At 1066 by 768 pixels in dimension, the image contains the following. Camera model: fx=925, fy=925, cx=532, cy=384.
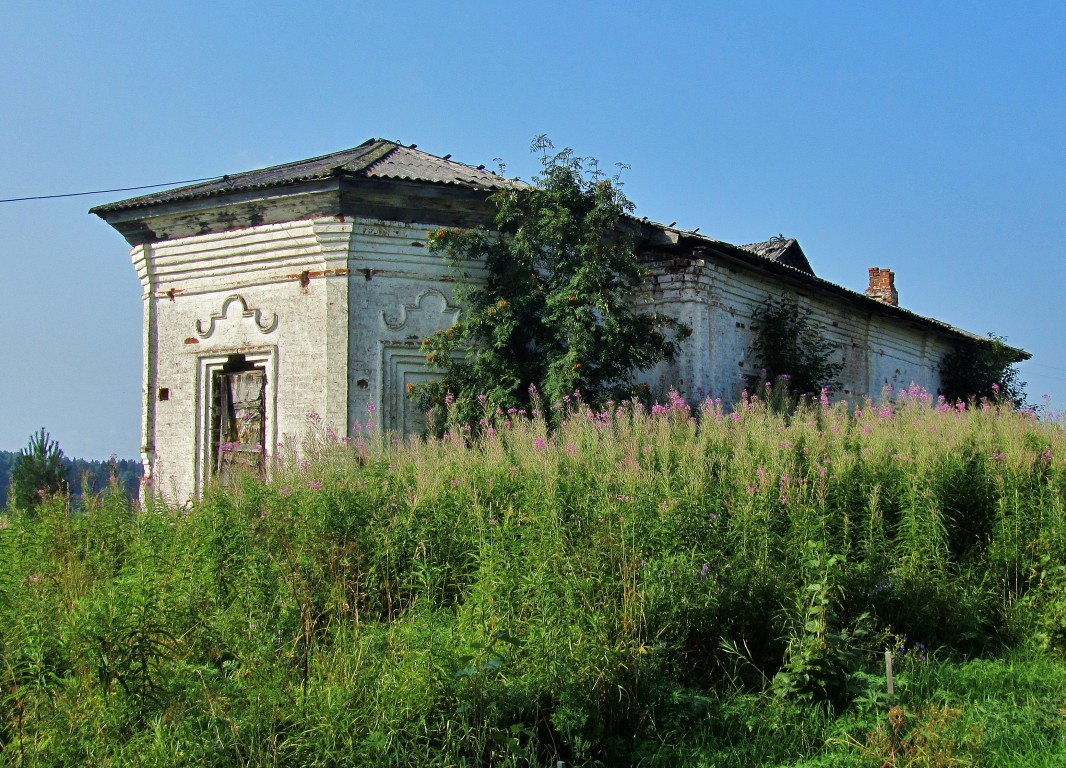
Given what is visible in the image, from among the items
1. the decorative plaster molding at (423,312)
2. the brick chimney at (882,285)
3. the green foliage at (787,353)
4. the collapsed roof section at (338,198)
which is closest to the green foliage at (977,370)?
the brick chimney at (882,285)

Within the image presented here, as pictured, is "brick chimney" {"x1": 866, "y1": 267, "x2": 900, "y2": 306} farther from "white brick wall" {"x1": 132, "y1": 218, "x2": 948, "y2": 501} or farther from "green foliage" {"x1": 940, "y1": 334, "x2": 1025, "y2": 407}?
"white brick wall" {"x1": 132, "y1": 218, "x2": 948, "y2": 501}

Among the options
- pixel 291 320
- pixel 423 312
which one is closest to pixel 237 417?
pixel 291 320

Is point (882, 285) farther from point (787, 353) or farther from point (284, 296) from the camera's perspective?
point (284, 296)

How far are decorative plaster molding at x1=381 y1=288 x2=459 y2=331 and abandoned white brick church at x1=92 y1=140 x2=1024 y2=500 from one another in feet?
0.05

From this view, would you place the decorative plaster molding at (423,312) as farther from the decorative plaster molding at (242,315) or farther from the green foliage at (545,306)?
the decorative plaster molding at (242,315)

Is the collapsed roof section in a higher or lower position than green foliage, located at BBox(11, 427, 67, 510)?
higher

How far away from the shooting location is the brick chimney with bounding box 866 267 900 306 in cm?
2500

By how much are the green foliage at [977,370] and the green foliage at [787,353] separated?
9040 mm

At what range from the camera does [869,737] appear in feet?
16.1

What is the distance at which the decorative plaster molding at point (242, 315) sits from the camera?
39.0 feet

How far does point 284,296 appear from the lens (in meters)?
11.8

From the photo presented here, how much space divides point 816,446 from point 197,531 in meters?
5.39

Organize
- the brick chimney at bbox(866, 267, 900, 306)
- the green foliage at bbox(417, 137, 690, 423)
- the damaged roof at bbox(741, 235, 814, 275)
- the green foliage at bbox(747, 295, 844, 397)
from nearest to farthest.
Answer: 1. the green foliage at bbox(417, 137, 690, 423)
2. the green foliage at bbox(747, 295, 844, 397)
3. the damaged roof at bbox(741, 235, 814, 275)
4. the brick chimney at bbox(866, 267, 900, 306)

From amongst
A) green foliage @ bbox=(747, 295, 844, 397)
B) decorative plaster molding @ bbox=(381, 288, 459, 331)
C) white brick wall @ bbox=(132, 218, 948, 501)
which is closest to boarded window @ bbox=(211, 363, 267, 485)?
white brick wall @ bbox=(132, 218, 948, 501)
